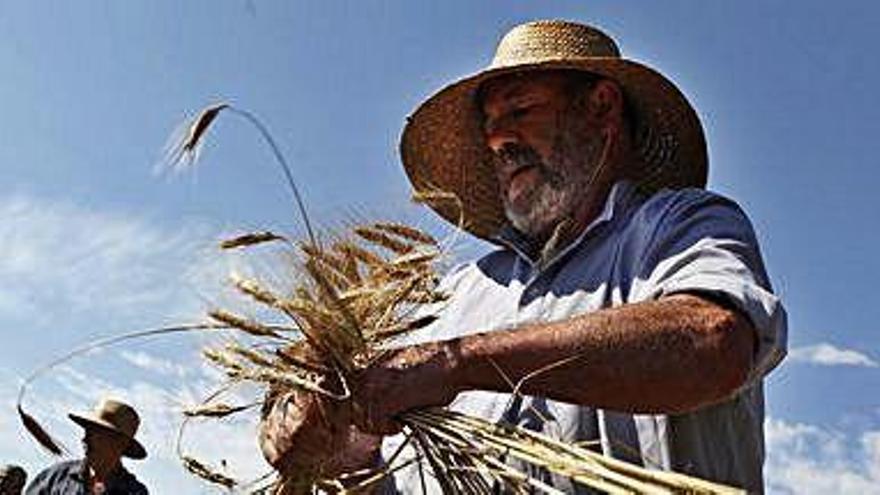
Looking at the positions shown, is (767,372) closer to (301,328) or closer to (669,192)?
(669,192)

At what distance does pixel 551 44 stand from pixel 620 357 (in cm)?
121

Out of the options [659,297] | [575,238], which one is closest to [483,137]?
[575,238]

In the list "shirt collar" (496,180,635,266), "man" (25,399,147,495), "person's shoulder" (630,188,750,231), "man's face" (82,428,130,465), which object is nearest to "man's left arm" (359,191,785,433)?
"person's shoulder" (630,188,750,231)

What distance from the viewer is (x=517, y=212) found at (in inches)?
110

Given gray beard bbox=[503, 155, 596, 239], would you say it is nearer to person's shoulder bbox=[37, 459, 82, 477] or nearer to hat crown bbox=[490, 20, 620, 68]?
hat crown bbox=[490, 20, 620, 68]

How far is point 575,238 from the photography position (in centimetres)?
269

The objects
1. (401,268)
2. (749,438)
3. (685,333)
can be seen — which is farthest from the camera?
(749,438)

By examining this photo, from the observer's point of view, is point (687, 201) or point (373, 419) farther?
point (687, 201)

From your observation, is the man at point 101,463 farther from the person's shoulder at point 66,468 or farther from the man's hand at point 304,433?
the man's hand at point 304,433

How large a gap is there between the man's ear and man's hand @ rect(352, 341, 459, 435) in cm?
109

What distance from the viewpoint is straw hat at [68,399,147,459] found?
7730 millimetres

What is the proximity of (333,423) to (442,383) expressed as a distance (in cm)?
20

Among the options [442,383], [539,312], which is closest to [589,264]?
[539,312]

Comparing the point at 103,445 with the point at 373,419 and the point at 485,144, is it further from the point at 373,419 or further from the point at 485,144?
the point at 373,419
